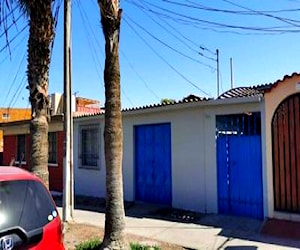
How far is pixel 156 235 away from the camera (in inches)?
321

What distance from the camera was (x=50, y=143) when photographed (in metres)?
15.8

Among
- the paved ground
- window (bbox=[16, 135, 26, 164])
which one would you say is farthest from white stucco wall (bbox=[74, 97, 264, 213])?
window (bbox=[16, 135, 26, 164])

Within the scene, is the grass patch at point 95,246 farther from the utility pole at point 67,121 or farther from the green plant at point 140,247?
the utility pole at point 67,121

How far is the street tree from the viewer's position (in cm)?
742

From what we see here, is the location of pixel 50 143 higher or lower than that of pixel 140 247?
higher

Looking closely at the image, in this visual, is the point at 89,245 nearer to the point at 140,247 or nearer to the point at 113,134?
the point at 140,247

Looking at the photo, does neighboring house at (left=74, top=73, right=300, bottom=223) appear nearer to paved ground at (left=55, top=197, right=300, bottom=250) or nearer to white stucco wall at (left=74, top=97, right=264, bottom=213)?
white stucco wall at (left=74, top=97, right=264, bottom=213)

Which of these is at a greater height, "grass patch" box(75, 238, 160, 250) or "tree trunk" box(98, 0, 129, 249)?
"tree trunk" box(98, 0, 129, 249)

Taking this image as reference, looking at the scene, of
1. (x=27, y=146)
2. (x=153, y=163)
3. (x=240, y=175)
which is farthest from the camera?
(x=27, y=146)

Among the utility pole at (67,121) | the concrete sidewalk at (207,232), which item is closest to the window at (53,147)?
the concrete sidewalk at (207,232)

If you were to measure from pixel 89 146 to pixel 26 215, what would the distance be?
10550mm

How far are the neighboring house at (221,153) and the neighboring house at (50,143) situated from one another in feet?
10.3

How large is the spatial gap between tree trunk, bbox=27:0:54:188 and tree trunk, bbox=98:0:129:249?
1.55 meters

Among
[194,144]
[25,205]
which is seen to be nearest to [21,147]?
[194,144]
